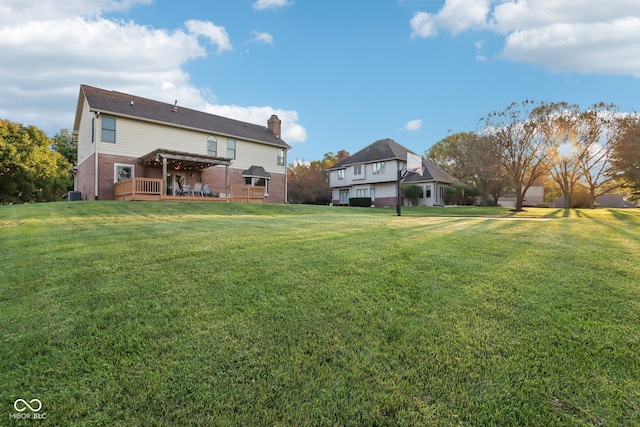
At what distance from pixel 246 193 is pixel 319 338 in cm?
1844

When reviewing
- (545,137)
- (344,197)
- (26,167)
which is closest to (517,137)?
(545,137)

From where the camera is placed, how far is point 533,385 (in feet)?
7.35

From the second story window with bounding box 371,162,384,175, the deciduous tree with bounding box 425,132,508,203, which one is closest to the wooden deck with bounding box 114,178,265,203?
the second story window with bounding box 371,162,384,175

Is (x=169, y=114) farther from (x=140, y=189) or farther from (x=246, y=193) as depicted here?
(x=246, y=193)

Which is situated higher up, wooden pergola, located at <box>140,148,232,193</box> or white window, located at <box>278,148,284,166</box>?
white window, located at <box>278,148,284,166</box>

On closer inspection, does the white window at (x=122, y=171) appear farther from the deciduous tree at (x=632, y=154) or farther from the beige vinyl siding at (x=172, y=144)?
the deciduous tree at (x=632, y=154)

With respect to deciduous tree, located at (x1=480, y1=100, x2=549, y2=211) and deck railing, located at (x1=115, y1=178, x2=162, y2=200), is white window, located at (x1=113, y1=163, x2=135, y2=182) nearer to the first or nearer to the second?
deck railing, located at (x1=115, y1=178, x2=162, y2=200)

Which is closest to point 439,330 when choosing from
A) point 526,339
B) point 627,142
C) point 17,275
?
point 526,339

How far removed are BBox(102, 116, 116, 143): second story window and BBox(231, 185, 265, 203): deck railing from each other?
7.30 m

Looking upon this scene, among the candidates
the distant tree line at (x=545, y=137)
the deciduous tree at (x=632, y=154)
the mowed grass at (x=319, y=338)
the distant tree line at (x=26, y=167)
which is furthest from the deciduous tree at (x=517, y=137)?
the distant tree line at (x=26, y=167)

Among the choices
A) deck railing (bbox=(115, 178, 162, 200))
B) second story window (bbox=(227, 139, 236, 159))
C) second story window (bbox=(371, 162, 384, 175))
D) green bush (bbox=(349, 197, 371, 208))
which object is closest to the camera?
deck railing (bbox=(115, 178, 162, 200))

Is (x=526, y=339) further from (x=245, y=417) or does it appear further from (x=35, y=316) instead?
(x=35, y=316)

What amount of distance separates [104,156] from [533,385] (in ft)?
70.1

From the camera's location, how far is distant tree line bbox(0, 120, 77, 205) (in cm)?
2394
